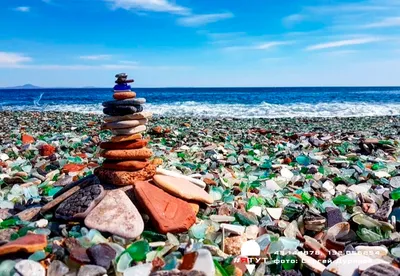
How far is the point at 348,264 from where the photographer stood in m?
2.37

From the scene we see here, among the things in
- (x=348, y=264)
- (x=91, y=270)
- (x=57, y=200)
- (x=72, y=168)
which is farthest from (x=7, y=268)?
(x=72, y=168)

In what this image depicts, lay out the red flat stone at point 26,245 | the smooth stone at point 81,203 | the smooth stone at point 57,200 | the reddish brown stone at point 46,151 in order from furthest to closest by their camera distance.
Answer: the reddish brown stone at point 46,151
the smooth stone at point 57,200
the smooth stone at point 81,203
the red flat stone at point 26,245

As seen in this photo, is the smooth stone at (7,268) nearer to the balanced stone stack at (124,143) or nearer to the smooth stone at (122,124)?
the balanced stone stack at (124,143)

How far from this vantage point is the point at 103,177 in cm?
332

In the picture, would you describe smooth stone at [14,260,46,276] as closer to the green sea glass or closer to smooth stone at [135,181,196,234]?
smooth stone at [135,181,196,234]

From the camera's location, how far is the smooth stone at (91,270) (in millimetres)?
2281

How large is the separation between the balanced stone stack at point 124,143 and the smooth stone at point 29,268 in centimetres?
104

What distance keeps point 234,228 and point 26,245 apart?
138 centimetres

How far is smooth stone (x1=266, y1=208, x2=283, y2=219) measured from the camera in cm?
332

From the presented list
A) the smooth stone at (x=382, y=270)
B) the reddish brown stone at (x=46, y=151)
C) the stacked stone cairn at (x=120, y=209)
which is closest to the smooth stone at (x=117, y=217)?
the stacked stone cairn at (x=120, y=209)

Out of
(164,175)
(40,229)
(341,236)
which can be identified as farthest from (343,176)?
(40,229)

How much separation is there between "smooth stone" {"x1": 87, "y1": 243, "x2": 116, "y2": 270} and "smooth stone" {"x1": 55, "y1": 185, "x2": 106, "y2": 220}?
0.50 meters

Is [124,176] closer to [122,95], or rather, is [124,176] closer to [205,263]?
[122,95]

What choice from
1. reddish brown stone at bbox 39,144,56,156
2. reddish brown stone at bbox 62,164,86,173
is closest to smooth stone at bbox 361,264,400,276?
reddish brown stone at bbox 62,164,86,173
